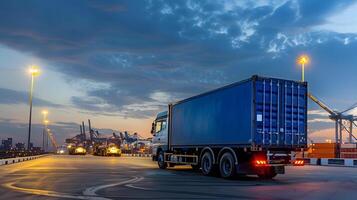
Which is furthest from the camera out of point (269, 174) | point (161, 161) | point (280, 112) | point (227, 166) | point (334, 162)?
point (334, 162)

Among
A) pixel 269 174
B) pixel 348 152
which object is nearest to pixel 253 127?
pixel 269 174

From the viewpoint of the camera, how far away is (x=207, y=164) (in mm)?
23109

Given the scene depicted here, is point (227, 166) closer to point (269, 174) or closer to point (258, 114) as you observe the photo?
point (269, 174)

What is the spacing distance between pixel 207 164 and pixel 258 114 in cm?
437

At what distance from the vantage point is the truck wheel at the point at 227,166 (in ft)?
67.6

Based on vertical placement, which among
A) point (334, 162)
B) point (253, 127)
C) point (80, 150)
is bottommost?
point (334, 162)

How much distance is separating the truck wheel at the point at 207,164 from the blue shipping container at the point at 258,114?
565mm

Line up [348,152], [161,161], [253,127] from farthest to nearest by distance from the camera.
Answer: [348,152], [161,161], [253,127]

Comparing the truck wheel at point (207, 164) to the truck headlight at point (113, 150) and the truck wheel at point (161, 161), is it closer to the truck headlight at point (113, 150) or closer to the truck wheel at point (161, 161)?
the truck wheel at point (161, 161)

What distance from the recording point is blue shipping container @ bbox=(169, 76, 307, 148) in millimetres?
19984

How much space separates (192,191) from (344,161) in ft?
99.9

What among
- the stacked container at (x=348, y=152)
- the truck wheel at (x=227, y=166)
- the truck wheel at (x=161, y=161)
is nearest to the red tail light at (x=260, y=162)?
the truck wheel at (x=227, y=166)

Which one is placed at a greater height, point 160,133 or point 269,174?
point 160,133

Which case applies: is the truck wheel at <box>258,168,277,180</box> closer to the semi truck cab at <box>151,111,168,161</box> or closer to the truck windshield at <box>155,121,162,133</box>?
the semi truck cab at <box>151,111,168,161</box>
